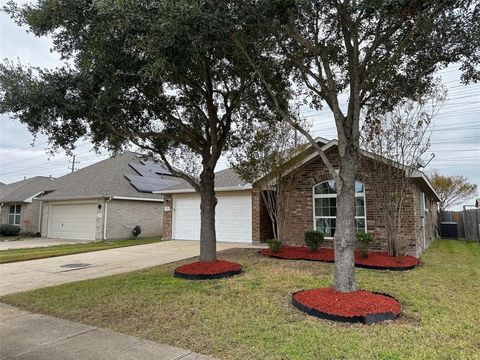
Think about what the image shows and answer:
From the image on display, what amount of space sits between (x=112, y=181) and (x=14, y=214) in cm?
1084

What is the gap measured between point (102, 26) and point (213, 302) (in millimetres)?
5137

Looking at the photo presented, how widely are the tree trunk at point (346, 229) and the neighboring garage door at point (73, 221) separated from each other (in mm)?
16727

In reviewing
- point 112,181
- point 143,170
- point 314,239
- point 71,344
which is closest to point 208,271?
point 71,344

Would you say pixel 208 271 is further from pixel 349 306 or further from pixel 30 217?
pixel 30 217

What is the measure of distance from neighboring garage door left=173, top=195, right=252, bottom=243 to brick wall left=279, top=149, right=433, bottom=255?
3172 millimetres

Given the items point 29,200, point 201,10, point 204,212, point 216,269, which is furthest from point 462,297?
point 29,200

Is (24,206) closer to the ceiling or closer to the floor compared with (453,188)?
closer to the floor

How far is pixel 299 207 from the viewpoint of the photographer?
40.8 feet

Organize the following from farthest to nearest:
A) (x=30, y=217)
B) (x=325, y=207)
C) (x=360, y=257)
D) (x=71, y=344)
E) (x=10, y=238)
A: (x=30, y=217)
(x=10, y=238)
(x=325, y=207)
(x=360, y=257)
(x=71, y=344)

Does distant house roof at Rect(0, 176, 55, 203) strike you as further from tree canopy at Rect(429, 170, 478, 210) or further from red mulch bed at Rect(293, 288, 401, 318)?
tree canopy at Rect(429, 170, 478, 210)

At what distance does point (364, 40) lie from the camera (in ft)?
22.3

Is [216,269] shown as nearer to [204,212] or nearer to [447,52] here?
[204,212]

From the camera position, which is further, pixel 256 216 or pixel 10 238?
pixel 10 238

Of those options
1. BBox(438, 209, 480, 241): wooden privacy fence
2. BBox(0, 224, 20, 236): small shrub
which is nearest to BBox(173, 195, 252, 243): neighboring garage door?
BBox(438, 209, 480, 241): wooden privacy fence
